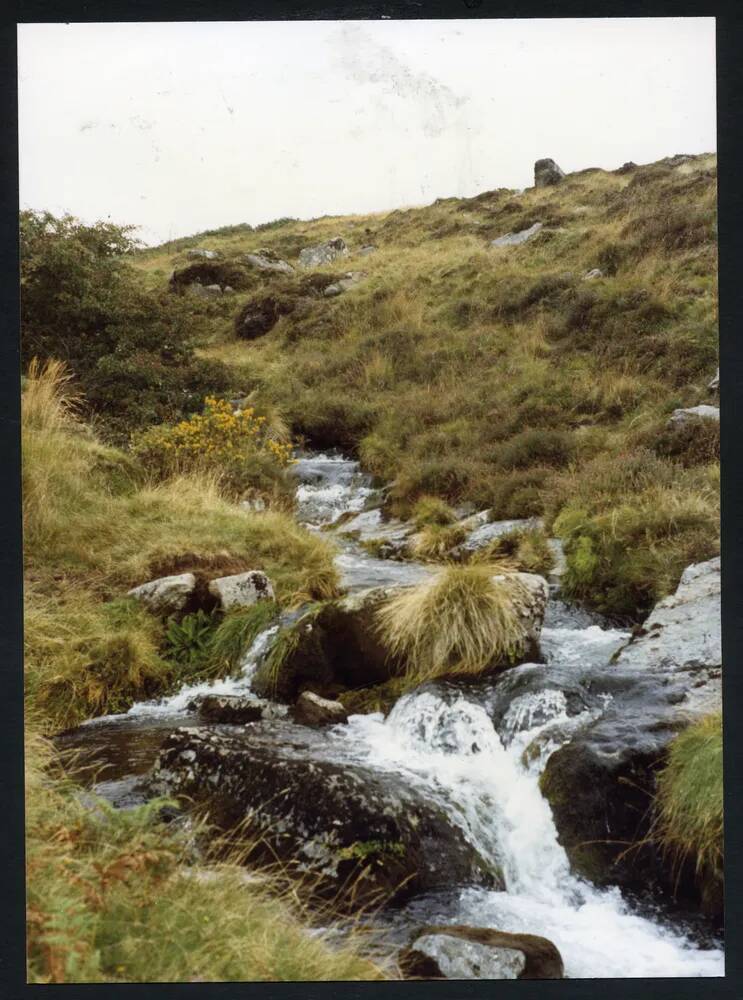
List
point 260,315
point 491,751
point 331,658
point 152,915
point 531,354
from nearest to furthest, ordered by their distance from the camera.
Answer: point 152,915
point 491,751
point 331,658
point 531,354
point 260,315

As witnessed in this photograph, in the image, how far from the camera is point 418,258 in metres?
4.22

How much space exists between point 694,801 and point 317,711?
1588 mm

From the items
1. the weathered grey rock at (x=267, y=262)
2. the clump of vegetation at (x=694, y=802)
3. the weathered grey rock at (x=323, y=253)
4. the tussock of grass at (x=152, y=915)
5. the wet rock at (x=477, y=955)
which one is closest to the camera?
the tussock of grass at (x=152, y=915)

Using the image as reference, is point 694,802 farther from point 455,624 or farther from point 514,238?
point 514,238

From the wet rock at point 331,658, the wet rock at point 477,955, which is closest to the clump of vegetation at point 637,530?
the wet rock at point 331,658

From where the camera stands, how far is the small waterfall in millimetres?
3404

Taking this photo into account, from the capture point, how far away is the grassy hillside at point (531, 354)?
151 inches

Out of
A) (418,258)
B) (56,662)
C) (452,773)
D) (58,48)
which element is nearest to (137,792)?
(56,662)

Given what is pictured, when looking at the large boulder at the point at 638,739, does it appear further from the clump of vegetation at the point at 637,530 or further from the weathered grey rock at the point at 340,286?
the weathered grey rock at the point at 340,286

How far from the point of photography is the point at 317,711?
3.80 meters

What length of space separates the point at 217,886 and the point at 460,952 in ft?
3.18

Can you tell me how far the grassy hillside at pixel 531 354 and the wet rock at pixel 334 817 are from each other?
1.19 m

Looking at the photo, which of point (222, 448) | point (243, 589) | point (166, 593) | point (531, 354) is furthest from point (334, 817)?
point (531, 354)

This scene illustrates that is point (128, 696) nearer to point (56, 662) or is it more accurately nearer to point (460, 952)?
point (56, 662)
